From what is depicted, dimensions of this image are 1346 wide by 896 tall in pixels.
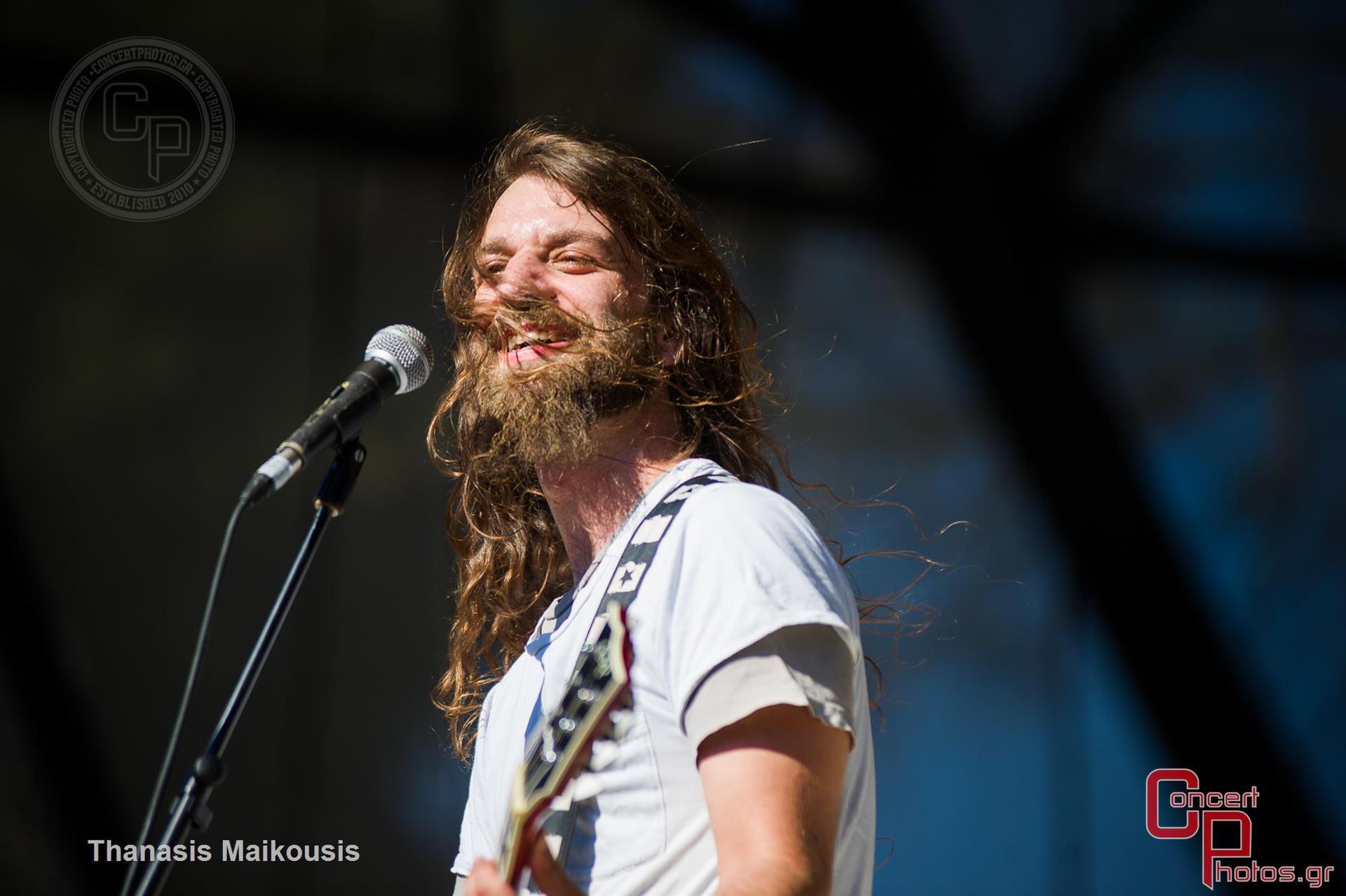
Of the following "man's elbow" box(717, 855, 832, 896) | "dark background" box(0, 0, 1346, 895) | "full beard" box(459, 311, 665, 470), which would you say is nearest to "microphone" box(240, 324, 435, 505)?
"full beard" box(459, 311, 665, 470)

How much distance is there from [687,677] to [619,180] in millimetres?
921

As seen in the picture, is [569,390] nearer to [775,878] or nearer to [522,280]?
[522,280]

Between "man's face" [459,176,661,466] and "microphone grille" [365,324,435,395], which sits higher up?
"man's face" [459,176,661,466]

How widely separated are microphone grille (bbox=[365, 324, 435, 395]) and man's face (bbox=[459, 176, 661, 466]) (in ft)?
0.58

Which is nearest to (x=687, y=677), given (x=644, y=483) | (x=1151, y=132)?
(x=644, y=483)

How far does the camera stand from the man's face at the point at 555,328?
1.59m

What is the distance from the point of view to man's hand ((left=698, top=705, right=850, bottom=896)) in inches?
41.4

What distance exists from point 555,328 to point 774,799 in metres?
0.79

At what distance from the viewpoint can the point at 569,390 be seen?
1588 millimetres

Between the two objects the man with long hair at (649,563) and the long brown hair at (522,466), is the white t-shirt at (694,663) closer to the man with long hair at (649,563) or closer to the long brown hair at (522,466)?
the man with long hair at (649,563)

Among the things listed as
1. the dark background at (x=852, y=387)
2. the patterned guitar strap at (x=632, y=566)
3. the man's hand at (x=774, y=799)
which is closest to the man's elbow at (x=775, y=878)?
the man's hand at (x=774, y=799)

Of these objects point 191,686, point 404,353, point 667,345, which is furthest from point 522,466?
point 191,686

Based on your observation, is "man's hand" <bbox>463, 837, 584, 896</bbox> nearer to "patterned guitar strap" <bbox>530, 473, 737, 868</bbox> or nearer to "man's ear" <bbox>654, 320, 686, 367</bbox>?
"patterned guitar strap" <bbox>530, 473, 737, 868</bbox>

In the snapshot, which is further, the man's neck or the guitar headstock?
the man's neck
